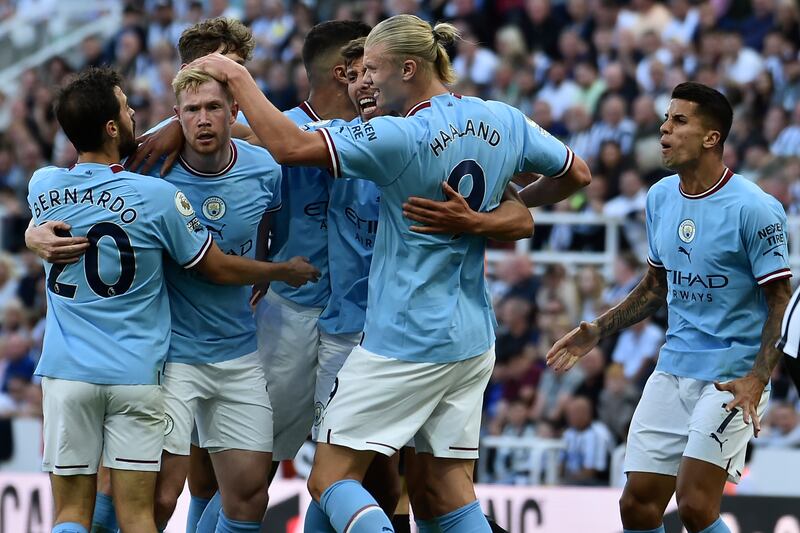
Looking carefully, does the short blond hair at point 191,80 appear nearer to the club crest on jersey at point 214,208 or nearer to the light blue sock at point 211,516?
the club crest on jersey at point 214,208

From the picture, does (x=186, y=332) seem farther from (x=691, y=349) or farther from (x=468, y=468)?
(x=691, y=349)

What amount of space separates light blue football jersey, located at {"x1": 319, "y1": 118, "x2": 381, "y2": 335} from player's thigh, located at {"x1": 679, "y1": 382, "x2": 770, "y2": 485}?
158 cm

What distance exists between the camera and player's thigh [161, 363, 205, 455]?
19.7ft

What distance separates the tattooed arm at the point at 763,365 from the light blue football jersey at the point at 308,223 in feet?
6.17

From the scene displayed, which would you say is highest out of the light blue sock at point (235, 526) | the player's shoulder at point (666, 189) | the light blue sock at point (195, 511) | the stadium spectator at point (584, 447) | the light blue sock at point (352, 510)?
the player's shoulder at point (666, 189)

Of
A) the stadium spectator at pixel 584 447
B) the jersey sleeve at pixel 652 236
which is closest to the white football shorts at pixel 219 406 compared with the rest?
the jersey sleeve at pixel 652 236

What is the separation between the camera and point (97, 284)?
5660 mm

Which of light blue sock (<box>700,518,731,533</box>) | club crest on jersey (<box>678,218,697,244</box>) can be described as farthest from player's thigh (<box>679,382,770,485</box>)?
club crest on jersey (<box>678,218,697,244</box>)

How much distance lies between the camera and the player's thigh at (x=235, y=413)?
6172 mm

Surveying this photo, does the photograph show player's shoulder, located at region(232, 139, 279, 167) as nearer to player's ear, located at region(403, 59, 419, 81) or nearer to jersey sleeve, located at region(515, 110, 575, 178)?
player's ear, located at region(403, 59, 419, 81)

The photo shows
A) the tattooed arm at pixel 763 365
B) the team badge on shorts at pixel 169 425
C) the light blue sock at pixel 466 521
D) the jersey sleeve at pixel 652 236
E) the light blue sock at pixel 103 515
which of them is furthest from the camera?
the jersey sleeve at pixel 652 236

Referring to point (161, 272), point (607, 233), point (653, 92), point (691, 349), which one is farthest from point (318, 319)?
point (653, 92)

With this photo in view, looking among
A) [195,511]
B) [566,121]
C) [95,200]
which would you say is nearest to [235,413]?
[195,511]

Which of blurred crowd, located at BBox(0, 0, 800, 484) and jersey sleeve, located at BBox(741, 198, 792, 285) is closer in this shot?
jersey sleeve, located at BBox(741, 198, 792, 285)
